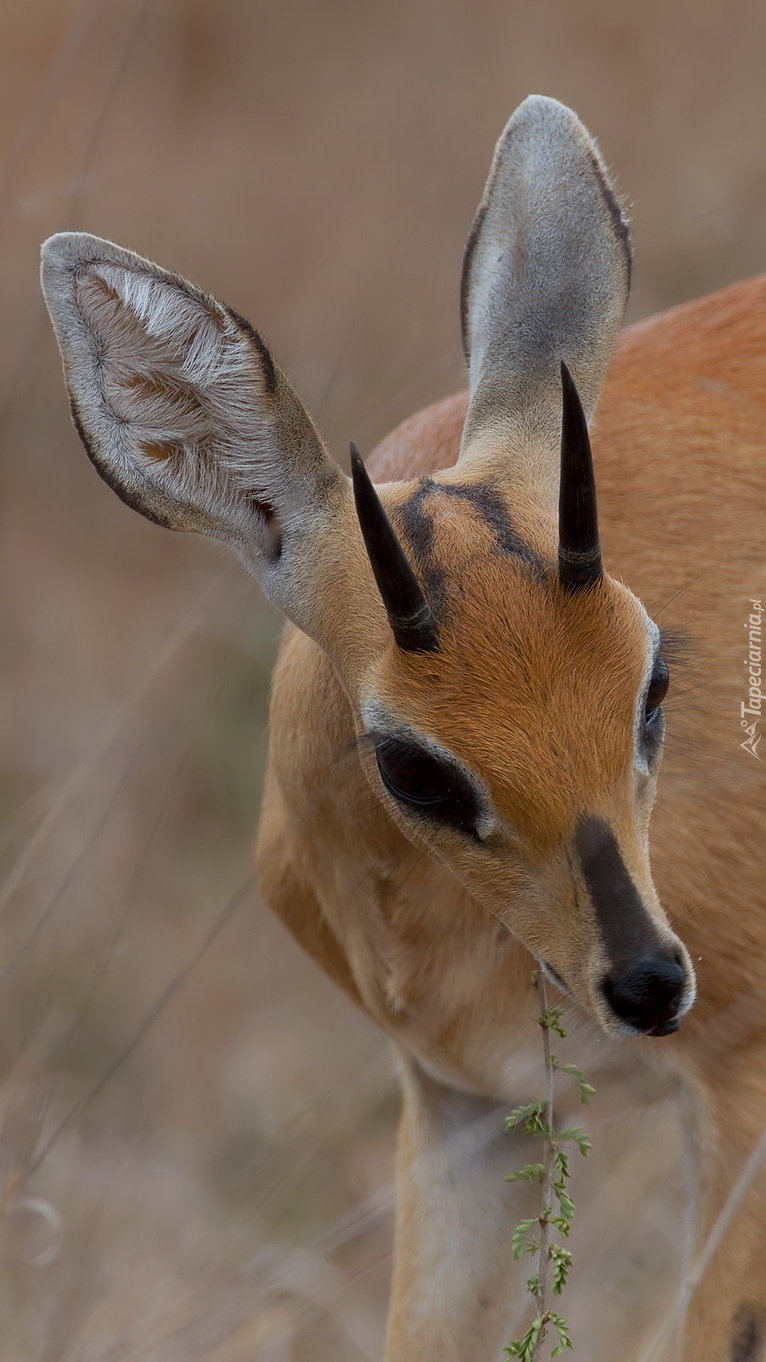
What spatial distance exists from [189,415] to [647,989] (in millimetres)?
1512

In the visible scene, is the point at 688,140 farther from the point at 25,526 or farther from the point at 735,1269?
the point at 735,1269

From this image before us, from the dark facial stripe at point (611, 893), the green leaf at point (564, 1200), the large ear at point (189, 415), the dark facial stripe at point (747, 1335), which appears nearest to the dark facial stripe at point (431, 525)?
the large ear at point (189, 415)

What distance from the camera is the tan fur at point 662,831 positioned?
10.9ft

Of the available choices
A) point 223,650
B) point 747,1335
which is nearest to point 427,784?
point 747,1335

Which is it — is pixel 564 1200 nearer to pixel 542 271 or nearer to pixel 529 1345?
pixel 529 1345

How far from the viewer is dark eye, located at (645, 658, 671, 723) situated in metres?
2.74

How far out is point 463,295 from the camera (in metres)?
3.55

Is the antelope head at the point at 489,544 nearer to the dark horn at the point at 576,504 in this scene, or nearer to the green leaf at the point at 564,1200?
the dark horn at the point at 576,504

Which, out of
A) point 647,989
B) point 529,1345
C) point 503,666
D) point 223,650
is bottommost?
point 223,650

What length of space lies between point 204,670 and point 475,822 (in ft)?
13.4

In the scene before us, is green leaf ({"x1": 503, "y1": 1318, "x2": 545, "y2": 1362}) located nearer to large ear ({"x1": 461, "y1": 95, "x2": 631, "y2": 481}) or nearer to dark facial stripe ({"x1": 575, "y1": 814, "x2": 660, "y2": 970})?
dark facial stripe ({"x1": 575, "y1": 814, "x2": 660, "y2": 970})

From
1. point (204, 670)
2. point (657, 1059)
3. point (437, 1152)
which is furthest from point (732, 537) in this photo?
point (204, 670)

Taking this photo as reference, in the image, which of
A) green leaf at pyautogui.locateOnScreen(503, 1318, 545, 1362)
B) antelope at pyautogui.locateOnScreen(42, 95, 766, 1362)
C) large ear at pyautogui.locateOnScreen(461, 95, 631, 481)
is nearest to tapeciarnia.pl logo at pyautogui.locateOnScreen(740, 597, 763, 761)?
antelope at pyautogui.locateOnScreen(42, 95, 766, 1362)

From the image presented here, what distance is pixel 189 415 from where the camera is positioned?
10.3 feet
